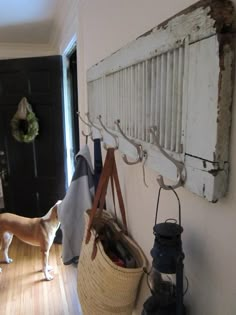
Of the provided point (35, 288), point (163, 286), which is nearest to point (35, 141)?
point (35, 288)

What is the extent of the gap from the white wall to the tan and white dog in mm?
1493

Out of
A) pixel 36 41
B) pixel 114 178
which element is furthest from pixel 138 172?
pixel 36 41

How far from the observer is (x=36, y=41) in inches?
128

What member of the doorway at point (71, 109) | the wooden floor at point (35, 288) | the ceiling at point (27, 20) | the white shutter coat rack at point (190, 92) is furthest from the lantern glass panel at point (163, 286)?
the doorway at point (71, 109)

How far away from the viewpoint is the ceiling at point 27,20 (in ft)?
6.93

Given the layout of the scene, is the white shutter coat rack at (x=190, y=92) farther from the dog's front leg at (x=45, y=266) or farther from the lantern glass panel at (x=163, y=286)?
the dog's front leg at (x=45, y=266)

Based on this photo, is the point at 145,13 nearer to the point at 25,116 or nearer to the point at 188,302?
the point at 188,302

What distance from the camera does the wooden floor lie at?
78.0 inches

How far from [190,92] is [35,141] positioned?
274 cm

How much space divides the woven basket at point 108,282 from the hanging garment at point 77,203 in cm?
33

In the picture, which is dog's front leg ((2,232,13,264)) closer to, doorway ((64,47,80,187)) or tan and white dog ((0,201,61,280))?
tan and white dog ((0,201,61,280))

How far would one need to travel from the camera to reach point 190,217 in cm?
56

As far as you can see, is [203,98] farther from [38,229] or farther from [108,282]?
[38,229]

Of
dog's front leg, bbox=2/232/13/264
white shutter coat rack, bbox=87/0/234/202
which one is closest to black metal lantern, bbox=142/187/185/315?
white shutter coat rack, bbox=87/0/234/202
